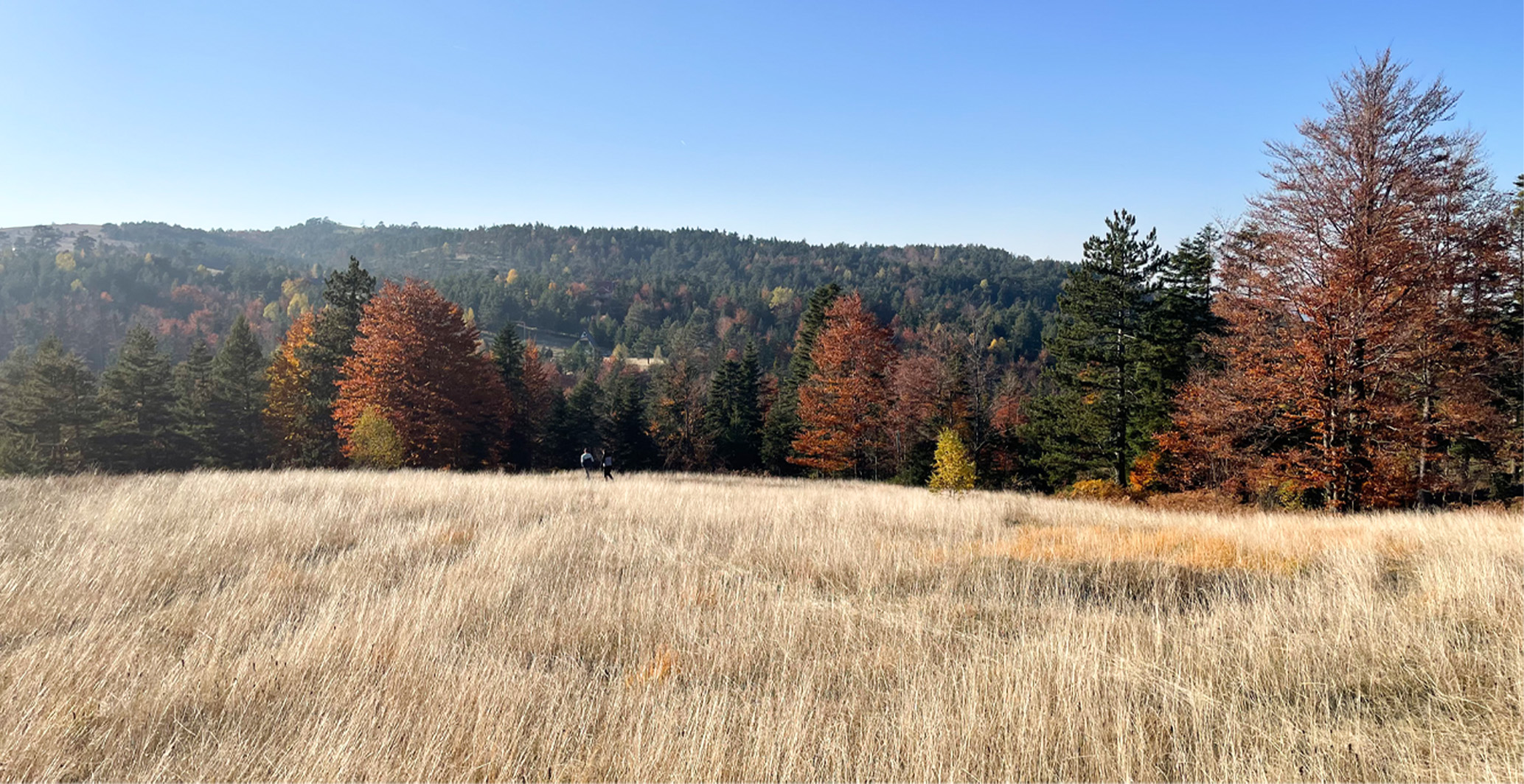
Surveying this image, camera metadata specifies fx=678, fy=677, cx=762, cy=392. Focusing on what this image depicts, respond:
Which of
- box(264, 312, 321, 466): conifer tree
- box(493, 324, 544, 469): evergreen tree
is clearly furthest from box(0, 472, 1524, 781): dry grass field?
box(493, 324, 544, 469): evergreen tree

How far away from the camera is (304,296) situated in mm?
157625

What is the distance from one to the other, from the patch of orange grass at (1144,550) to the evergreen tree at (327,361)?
36.9m

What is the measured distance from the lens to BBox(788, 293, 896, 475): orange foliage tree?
112 feet

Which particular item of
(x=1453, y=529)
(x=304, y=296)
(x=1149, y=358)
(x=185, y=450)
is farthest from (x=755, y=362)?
(x=304, y=296)

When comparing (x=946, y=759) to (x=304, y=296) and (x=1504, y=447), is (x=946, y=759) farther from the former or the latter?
(x=304, y=296)

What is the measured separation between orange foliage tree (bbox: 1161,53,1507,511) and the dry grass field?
7314mm

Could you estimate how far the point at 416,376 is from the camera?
101 ft

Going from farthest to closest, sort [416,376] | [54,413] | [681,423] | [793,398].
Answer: [681,423], [793,398], [54,413], [416,376]

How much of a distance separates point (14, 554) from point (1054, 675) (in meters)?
9.30

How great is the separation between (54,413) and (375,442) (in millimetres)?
24531

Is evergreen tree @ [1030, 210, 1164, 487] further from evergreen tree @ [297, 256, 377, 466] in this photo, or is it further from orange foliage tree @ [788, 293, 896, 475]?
evergreen tree @ [297, 256, 377, 466]

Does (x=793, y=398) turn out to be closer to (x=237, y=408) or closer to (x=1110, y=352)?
(x=1110, y=352)

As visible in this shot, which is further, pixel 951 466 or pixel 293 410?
pixel 293 410

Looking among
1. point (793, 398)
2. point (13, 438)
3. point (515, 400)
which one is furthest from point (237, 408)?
point (793, 398)
